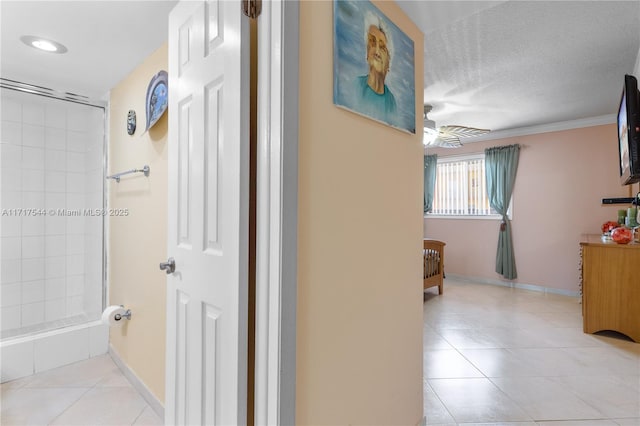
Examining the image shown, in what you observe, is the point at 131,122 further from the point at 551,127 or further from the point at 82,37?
the point at 551,127

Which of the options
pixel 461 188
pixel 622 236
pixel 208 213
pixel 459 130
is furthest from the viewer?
pixel 461 188

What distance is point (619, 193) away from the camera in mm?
3963

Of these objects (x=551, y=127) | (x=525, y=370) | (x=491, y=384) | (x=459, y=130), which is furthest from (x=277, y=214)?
(x=551, y=127)

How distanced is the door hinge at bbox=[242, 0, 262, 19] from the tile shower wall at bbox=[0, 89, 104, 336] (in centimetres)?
228

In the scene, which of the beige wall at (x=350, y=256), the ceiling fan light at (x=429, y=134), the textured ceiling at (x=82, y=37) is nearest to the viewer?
the beige wall at (x=350, y=256)

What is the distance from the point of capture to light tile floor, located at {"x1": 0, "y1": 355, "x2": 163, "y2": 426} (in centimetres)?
177

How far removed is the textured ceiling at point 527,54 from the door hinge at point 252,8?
76 centimetres

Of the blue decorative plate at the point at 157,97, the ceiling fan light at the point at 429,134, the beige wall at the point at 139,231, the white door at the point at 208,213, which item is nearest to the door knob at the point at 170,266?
the white door at the point at 208,213

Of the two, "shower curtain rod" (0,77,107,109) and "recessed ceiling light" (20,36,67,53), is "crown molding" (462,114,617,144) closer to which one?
"shower curtain rod" (0,77,107,109)

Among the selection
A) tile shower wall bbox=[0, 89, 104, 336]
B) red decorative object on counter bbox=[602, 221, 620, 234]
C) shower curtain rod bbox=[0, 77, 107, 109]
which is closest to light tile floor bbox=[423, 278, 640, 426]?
red decorative object on counter bbox=[602, 221, 620, 234]

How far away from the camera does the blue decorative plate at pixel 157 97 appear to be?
1.74m

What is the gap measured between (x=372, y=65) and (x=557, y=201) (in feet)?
14.8

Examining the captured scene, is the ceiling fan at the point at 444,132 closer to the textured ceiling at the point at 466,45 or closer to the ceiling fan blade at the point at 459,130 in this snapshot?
the ceiling fan blade at the point at 459,130

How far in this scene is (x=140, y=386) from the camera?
2016 mm
